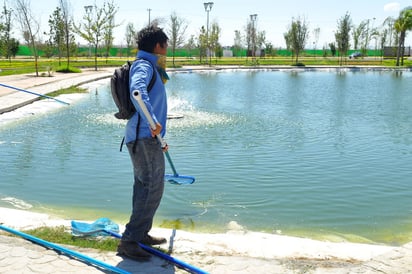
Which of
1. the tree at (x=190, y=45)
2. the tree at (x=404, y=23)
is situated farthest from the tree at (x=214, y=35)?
the tree at (x=404, y=23)

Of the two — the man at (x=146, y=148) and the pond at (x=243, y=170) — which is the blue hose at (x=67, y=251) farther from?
the pond at (x=243, y=170)

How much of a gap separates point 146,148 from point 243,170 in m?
4.14

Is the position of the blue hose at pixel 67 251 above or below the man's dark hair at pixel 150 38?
below

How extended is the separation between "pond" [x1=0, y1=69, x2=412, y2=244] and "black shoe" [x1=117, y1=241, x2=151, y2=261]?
141 cm

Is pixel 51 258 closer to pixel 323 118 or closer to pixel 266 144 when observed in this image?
pixel 266 144

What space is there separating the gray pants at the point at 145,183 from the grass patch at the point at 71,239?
0.31m

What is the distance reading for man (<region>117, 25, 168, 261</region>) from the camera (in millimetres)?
3781

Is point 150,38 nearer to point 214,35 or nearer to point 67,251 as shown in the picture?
point 67,251

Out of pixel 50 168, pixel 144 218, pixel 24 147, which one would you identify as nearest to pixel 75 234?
pixel 144 218

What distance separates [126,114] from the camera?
383cm

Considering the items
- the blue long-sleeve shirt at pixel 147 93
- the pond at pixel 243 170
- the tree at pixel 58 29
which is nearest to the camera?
the blue long-sleeve shirt at pixel 147 93

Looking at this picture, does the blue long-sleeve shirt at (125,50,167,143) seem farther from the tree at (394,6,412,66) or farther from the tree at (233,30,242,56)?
the tree at (233,30,242,56)

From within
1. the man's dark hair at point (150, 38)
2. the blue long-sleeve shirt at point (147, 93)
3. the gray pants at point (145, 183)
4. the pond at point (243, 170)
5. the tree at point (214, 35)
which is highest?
the tree at point (214, 35)

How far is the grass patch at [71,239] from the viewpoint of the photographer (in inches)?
163
